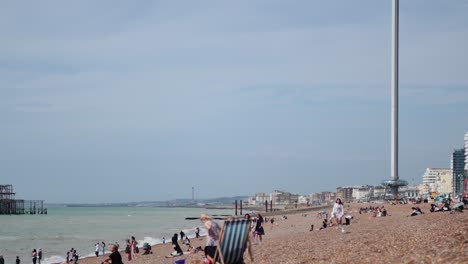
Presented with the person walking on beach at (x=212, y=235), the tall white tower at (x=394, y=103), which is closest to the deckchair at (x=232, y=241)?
the person walking on beach at (x=212, y=235)

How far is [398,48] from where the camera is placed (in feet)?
240

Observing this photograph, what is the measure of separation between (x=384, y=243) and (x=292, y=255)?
201 cm

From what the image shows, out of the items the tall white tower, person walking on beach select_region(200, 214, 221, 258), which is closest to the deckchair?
person walking on beach select_region(200, 214, 221, 258)

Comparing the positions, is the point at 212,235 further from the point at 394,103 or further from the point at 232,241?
the point at 394,103

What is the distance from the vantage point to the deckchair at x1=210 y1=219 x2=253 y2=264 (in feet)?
30.5

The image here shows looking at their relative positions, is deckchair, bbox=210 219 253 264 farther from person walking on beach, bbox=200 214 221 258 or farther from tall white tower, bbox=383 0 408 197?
tall white tower, bbox=383 0 408 197

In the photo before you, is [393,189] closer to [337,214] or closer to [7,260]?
[7,260]

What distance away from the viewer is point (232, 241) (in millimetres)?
9484

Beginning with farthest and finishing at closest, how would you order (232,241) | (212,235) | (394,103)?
(394,103)
(212,235)
(232,241)

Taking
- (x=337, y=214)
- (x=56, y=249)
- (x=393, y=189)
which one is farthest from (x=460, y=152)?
(x=337, y=214)

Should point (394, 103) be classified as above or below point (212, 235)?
above

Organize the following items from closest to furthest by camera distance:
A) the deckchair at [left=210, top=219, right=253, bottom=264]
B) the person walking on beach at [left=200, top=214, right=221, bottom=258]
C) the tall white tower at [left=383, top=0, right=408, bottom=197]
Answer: the deckchair at [left=210, top=219, right=253, bottom=264] < the person walking on beach at [left=200, top=214, right=221, bottom=258] < the tall white tower at [left=383, top=0, right=408, bottom=197]

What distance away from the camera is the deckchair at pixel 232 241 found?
930 cm

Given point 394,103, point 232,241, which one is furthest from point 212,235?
point 394,103
